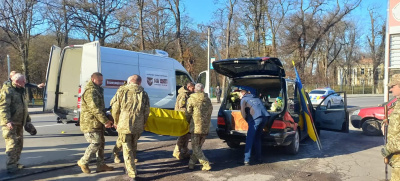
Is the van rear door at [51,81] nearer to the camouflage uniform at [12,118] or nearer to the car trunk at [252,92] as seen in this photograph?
the camouflage uniform at [12,118]

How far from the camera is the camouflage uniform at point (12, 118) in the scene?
5.02 metres

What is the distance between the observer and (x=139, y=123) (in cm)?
475

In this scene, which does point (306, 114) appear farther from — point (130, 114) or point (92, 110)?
point (92, 110)

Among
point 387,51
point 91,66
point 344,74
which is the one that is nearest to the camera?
point 91,66

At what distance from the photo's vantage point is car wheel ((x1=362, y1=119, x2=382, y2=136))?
9289mm

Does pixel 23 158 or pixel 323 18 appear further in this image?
pixel 323 18

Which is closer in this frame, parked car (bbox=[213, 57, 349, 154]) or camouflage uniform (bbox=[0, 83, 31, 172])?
camouflage uniform (bbox=[0, 83, 31, 172])

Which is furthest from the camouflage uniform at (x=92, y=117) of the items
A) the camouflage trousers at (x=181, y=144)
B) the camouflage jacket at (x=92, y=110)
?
the camouflage trousers at (x=181, y=144)

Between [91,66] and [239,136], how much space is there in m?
4.23

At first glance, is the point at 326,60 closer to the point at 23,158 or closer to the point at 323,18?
the point at 323,18

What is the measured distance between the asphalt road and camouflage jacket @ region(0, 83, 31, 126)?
91 cm

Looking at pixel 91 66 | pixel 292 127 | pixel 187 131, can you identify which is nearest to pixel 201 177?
pixel 187 131

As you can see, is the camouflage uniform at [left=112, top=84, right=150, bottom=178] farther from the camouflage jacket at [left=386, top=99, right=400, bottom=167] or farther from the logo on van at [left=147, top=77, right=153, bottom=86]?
the logo on van at [left=147, top=77, right=153, bottom=86]

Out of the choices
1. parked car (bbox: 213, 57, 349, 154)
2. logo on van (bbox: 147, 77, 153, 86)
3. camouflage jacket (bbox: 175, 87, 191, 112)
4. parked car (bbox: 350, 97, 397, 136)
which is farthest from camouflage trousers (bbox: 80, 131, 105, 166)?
parked car (bbox: 350, 97, 397, 136)
